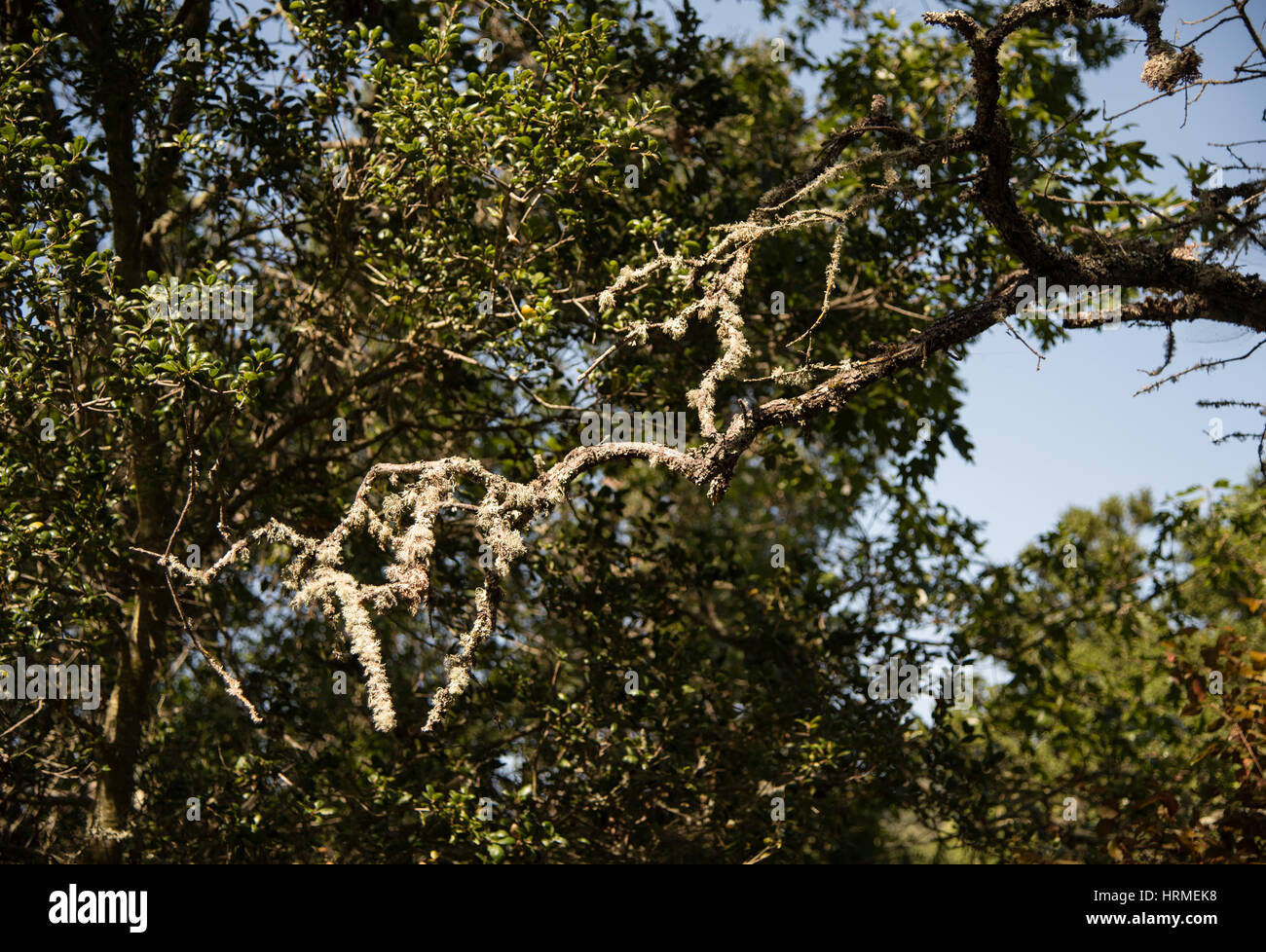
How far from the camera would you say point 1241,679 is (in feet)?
19.9

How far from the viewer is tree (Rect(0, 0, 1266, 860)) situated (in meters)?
4.12

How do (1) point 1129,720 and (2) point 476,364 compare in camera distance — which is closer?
(2) point 476,364

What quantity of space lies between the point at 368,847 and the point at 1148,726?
18.5ft

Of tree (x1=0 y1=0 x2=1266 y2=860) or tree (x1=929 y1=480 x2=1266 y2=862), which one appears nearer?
tree (x1=0 y1=0 x2=1266 y2=860)

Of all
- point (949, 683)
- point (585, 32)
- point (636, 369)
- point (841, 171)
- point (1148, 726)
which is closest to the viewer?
point (841, 171)

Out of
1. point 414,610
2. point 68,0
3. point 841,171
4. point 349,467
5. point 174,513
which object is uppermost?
point 68,0

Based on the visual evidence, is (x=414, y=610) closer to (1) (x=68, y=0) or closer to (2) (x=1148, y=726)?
(1) (x=68, y=0)

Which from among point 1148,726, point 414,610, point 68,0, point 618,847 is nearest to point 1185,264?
point 414,610

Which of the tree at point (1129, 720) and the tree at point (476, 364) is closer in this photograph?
the tree at point (476, 364)

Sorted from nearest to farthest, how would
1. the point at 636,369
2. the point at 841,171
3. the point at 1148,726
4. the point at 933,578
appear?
the point at 841,171 → the point at 636,369 → the point at 1148,726 → the point at 933,578

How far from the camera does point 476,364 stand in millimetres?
5340

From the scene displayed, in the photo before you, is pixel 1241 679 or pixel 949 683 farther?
pixel 949 683

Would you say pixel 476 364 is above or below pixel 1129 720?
above

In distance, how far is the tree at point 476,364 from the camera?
13.5ft
